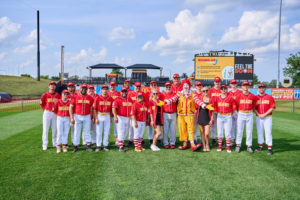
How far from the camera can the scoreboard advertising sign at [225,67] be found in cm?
3366

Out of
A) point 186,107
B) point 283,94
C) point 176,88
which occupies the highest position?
point 176,88

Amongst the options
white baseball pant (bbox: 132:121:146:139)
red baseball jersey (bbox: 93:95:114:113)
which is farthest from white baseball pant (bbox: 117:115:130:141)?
red baseball jersey (bbox: 93:95:114:113)

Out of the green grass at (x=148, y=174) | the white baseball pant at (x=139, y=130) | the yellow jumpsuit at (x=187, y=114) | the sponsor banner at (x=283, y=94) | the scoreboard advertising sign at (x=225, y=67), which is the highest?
the scoreboard advertising sign at (x=225, y=67)

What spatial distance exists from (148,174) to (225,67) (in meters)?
31.1

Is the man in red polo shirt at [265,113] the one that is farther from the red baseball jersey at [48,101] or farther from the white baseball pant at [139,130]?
the red baseball jersey at [48,101]

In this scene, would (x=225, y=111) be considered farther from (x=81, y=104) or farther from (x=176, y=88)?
(x=81, y=104)

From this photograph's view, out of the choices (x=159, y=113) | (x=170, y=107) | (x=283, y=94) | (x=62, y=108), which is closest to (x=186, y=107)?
(x=170, y=107)

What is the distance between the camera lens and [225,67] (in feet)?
111

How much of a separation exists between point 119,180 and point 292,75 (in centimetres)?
5047

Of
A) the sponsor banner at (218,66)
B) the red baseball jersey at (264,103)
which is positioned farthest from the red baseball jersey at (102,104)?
the sponsor banner at (218,66)

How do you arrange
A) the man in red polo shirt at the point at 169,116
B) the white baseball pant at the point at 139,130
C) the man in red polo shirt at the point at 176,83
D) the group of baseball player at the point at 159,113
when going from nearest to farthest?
the group of baseball player at the point at 159,113
the white baseball pant at the point at 139,130
the man in red polo shirt at the point at 169,116
the man in red polo shirt at the point at 176,83

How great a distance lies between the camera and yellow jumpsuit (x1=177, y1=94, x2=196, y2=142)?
7336 mm

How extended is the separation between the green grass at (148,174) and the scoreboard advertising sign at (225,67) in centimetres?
2698

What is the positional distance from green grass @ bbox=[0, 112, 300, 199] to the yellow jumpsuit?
0.65 metres
